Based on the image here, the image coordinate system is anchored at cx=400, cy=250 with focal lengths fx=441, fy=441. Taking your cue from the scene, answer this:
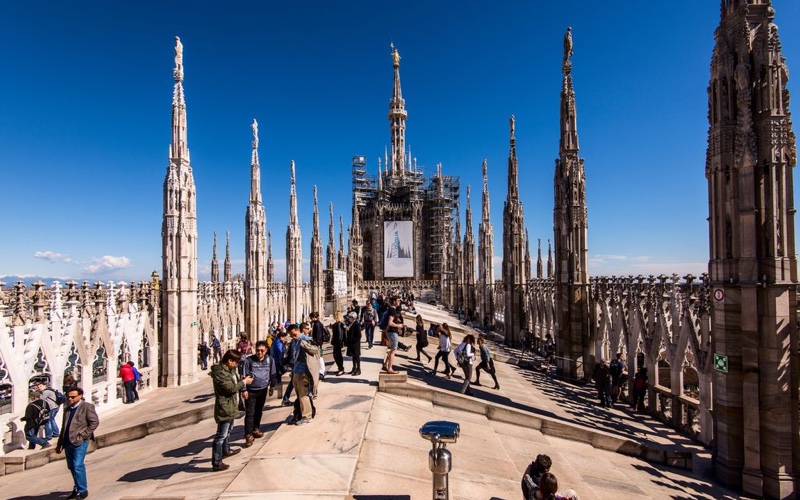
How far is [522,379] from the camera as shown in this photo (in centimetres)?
1706

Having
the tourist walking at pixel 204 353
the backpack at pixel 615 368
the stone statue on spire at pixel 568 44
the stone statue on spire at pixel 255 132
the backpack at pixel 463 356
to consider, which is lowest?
the tourist walking at pixel 204 353

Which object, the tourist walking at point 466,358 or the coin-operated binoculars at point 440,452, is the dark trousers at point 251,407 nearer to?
the coin-operated binoculars at point 440,452

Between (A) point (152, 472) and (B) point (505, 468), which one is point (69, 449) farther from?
(B) point (505, 468)

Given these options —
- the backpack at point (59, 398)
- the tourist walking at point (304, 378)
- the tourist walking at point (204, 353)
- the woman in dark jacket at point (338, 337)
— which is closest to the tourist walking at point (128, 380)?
the backpack at point (59, 398)

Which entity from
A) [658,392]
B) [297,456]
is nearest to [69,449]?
[297,456]

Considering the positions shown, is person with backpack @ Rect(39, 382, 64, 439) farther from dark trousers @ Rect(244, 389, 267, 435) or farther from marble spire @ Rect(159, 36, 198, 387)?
dark trousers @ Rect(244, 389, 267, 435)

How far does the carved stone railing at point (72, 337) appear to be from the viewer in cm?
1032

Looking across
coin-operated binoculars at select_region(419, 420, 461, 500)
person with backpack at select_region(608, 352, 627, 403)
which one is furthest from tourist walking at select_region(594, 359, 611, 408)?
coin-operated binoculars at select_region(419, 420, 461, 500)

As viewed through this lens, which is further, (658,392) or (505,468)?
(658,392)

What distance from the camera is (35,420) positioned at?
9953mm

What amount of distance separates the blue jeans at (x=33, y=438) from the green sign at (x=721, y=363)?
14660 mm

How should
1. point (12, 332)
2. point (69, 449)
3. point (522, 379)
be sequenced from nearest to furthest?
point (69, 449) → point (12, 332) → point (522, 379)

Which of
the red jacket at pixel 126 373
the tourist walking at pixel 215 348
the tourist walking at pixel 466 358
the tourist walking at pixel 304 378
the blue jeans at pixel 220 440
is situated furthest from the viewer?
the tourist walking at pixel 215 348

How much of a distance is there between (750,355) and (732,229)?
246cm
